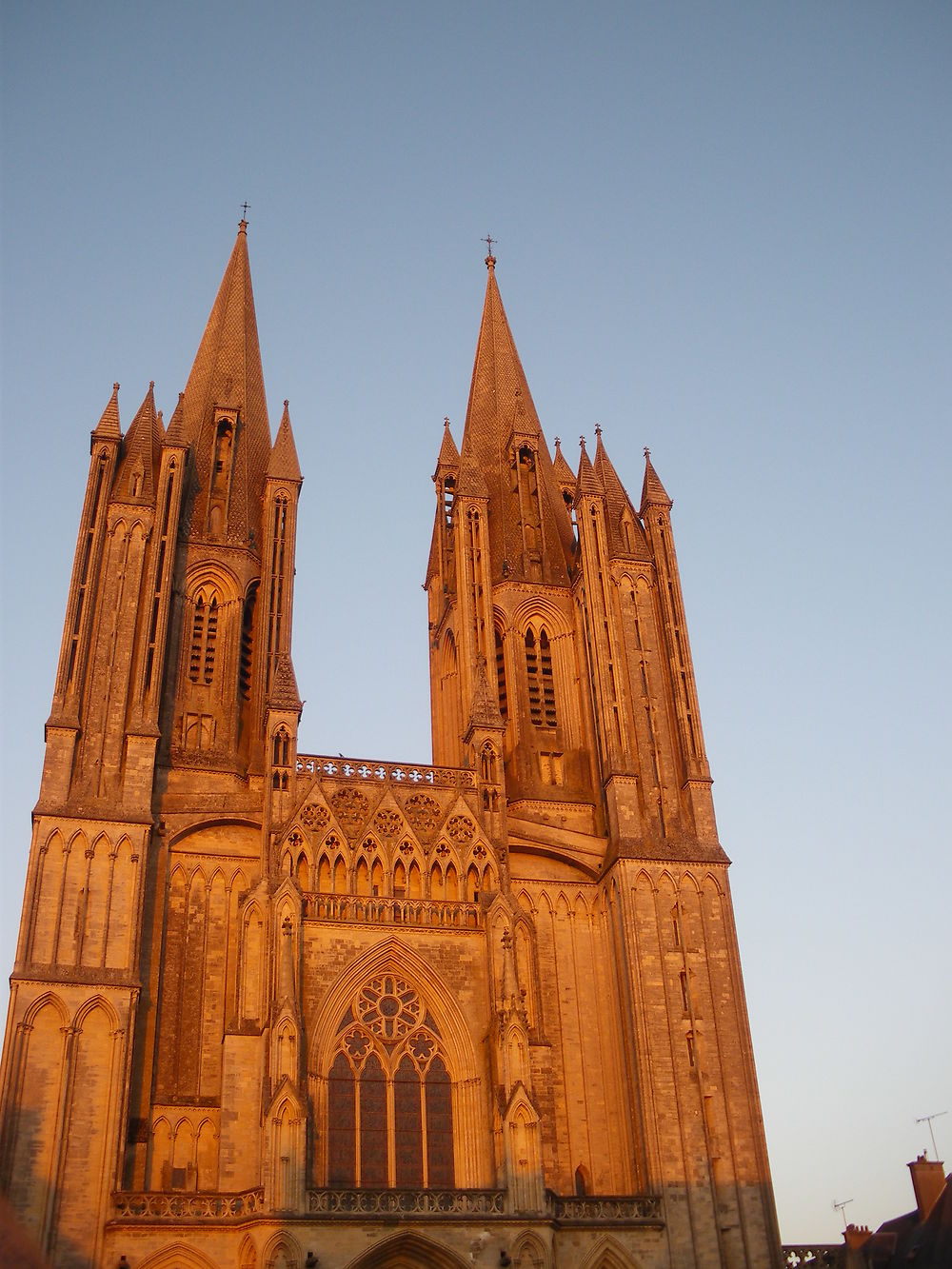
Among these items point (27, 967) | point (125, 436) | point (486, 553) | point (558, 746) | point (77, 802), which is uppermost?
point (125, 436)

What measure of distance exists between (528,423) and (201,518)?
36.1 feet

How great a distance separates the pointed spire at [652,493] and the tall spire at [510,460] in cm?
297

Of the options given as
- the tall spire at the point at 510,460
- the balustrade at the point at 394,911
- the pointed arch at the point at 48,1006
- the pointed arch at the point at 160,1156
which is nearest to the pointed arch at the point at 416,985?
the balustrade at the point at 394,911

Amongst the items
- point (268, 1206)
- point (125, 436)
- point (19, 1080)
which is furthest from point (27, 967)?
point (125, 436)

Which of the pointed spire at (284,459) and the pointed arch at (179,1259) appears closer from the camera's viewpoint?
the pointed arch at (179,1259)

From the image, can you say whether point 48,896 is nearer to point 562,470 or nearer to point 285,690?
point 285,690

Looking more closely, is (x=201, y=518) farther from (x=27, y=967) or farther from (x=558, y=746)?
(x=27, y=967)

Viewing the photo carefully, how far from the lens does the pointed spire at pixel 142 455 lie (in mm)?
34031

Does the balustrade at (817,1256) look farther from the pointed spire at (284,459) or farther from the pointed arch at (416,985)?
the pointed spire at (284,459)

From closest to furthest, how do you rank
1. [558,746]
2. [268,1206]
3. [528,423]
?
[268,1206] < [558,746] < [528,423]

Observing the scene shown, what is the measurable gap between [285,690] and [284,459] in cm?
876

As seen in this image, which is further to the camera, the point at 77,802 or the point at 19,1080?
the point at 77,802

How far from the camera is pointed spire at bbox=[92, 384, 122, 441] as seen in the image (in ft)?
113

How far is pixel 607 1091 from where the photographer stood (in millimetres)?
29406
